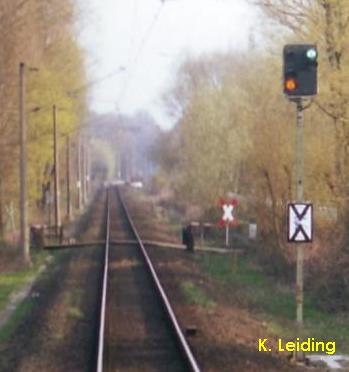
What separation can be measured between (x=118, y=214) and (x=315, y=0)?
46.7 m

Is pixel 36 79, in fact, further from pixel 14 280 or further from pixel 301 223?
pixel 301 223

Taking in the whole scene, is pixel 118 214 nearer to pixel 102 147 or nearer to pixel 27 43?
pixel 27 43

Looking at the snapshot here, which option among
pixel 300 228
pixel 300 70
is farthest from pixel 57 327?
pixel 300 70

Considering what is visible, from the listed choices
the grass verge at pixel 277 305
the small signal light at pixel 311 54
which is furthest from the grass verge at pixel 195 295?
the small signal light at pixel 311 54

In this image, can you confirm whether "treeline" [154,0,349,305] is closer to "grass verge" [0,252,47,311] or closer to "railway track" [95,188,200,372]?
"railway track" [95,188,200,372]

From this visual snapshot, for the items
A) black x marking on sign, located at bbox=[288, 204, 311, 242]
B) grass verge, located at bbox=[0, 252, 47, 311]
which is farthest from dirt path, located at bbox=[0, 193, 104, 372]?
black x marking on sign, located at bbox=[288, 204, 311, 242]

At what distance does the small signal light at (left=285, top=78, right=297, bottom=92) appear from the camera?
14266mm

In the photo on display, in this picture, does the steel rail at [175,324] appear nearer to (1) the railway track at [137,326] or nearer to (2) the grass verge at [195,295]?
(1) the railway track at [137,326]

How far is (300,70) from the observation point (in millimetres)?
14289

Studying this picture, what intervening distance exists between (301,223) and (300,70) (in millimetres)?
2237

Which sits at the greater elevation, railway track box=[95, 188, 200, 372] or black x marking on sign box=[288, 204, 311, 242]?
black x marking on sign box=[288, 204, 311, 242]

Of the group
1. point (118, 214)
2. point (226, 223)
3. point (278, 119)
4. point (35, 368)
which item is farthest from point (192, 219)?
point (35, 368)

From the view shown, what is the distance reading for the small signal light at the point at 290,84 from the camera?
14266 millimetres

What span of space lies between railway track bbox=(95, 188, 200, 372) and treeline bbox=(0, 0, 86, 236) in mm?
11300
